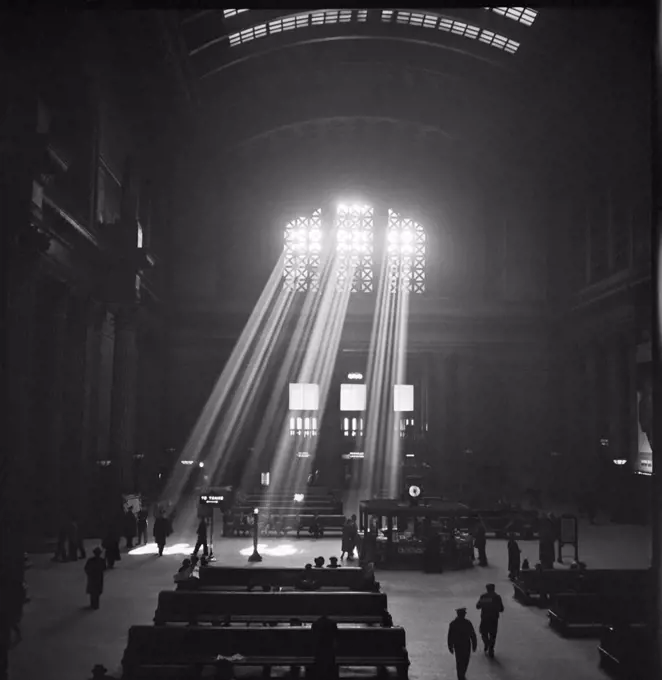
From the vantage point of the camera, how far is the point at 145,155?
103ft

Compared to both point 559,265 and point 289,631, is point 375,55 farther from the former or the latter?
point 289,631

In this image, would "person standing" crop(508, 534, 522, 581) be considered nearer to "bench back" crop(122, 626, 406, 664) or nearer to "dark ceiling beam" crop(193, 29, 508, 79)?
"bench back" crop(122, 626, 406, 664)

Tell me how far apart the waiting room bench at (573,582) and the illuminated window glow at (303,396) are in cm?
2037

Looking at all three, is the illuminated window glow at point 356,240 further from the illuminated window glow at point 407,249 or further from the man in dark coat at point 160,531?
the man in dark coat at point 160,531

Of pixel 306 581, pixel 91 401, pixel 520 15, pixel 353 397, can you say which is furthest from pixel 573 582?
pixel 353 397

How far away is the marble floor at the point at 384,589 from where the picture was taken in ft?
34.7

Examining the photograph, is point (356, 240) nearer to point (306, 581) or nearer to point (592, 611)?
point (306, 581)

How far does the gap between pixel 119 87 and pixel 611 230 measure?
17833 mm

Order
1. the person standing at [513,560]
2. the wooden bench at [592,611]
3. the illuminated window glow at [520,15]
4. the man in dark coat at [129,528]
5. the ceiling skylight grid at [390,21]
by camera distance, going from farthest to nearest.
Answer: the ceiling skylight grid at [390,21]
the illuminated window glow at [520,15]
the man in dark coat at [129,528]
the person standing at [513,560]
the wooden bench at [592,611]

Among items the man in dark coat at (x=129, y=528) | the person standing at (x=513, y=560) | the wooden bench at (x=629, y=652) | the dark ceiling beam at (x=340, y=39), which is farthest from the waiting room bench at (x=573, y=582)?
the dark ceiling beam at (x=340, y=39)

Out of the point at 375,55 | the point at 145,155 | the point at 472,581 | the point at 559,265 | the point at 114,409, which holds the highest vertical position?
the point at 375,55

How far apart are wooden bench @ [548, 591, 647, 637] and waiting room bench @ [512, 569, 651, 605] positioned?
19.6 inches

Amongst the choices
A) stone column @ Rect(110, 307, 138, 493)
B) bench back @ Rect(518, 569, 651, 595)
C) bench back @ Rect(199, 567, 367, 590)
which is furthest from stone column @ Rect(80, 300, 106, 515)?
bench back @ Rect(518, 569, 651, 595)

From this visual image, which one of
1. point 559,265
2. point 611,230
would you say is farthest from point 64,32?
point 559,265
